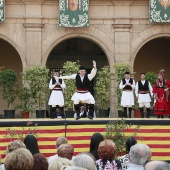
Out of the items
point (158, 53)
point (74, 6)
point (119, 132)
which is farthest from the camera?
point (158, 53)

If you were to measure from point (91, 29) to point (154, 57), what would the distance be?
4.57m

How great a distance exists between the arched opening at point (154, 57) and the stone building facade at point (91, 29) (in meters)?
3.33

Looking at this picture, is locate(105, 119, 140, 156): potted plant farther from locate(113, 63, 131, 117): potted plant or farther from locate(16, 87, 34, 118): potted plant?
locate(16, 87, 34, 118): potted plant

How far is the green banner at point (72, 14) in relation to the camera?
21.7 meters

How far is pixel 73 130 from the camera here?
13.2 m

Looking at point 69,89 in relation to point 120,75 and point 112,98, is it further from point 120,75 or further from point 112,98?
point 112,98

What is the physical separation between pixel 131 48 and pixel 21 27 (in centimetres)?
432

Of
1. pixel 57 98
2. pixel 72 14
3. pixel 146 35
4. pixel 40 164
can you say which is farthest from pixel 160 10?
pixel 40 164

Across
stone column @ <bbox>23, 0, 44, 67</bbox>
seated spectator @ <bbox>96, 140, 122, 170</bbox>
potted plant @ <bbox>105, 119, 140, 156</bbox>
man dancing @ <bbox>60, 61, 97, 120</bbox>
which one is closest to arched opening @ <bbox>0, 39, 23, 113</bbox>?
stone column @ <bbox>23, 0, 44, 67</bbox>

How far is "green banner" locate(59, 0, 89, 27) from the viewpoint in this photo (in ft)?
71.2

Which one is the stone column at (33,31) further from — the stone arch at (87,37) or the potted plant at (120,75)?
the potted plant at (120,75)

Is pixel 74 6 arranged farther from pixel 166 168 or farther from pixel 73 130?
pixel 166 168

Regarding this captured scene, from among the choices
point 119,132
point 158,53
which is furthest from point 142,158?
point 158,53

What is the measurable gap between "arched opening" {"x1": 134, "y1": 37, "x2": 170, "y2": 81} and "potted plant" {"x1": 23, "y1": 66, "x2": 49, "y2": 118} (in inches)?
231
